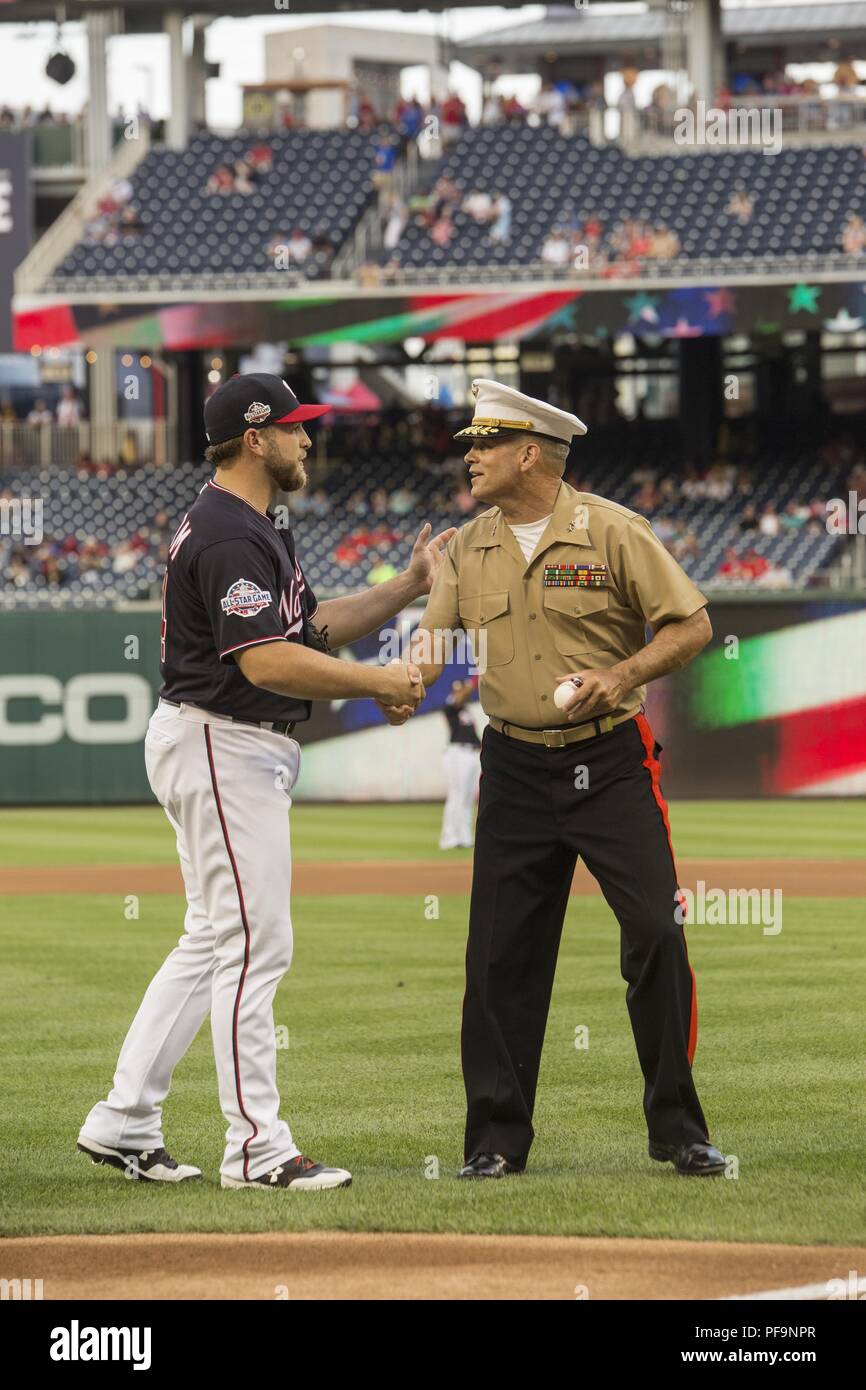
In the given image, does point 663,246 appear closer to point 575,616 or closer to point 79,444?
point 79,444

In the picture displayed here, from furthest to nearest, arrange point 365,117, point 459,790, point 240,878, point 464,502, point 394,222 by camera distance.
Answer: point 365,117, point 394,222, point 464,502, point 459,790, point 240,878

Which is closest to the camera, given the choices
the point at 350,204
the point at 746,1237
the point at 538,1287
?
the point at 538,1287

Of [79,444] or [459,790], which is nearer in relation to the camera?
[459,790]

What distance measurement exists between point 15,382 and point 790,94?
581 inches

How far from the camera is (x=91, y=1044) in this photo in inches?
329

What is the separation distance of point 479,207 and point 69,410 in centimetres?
829

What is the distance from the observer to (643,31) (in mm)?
45688

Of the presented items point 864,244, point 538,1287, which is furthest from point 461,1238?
point 864,244

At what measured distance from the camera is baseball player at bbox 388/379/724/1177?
5641 mm

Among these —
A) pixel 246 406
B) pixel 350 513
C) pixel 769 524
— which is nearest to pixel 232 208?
pixel 350 513

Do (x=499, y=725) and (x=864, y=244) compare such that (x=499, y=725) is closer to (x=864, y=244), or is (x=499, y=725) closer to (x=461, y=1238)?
(x=461, y=1238)

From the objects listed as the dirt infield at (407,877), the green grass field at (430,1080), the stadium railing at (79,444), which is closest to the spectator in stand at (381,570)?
the stadium railing at (79,444)

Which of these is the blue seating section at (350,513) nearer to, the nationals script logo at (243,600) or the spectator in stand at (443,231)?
the spectator in stand at (443,231)

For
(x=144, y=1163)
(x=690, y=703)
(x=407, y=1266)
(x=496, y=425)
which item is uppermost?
(x=496, y=425)
